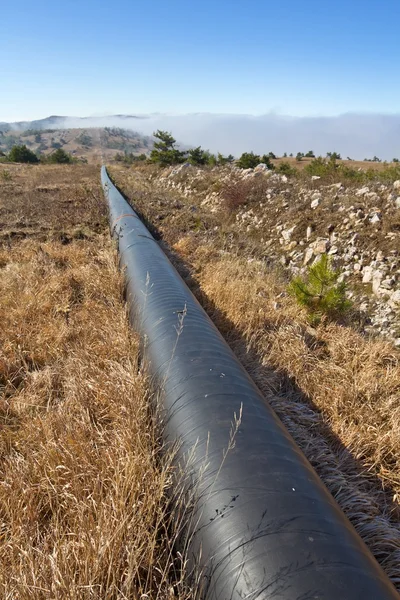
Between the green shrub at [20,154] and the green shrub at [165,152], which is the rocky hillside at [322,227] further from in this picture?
the green shrub at [20,154]

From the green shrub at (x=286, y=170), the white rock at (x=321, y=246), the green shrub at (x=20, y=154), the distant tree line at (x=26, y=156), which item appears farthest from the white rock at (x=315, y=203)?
the green shrub at (x=20, y=154)

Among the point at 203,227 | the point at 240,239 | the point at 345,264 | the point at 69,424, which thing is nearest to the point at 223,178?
the point at 203,227

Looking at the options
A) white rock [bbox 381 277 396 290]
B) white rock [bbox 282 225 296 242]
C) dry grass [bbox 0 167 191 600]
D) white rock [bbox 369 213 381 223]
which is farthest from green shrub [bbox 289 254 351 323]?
white rock [bbox 282 225 296 242]

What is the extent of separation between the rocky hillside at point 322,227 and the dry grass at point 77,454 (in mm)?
3677

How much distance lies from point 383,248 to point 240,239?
11.2ft

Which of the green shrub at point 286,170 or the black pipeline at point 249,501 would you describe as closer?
the black pipeline at point 249,501

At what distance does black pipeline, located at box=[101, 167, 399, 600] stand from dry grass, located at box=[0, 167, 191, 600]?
0.17 meters

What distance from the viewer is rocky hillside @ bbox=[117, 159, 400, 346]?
5.43 metres

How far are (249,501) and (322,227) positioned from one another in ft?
22.5

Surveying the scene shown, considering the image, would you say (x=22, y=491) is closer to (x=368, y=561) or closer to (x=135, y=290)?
(x=368, y=561)

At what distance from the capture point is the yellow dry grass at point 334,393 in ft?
7.07

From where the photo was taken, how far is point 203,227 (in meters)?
9.26

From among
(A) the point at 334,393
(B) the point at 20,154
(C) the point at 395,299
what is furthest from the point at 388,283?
(B) the point at 20,154

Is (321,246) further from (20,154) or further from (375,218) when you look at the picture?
(20,154)
